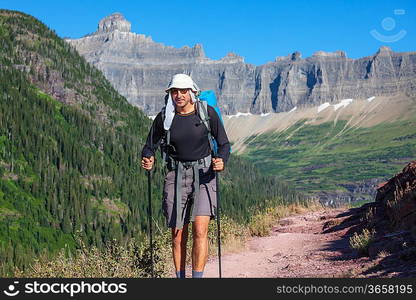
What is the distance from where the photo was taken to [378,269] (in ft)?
35.2

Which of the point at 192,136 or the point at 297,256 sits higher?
the point at 192,136

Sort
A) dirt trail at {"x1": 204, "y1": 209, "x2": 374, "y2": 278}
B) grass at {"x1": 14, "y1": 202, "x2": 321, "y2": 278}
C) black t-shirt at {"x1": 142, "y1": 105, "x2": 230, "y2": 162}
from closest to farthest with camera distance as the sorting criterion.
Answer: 1. black t-shirt at {"x1": 142, "y1": 105, "x2": 230, "y2": 162}
2. dirt trail at {"x1": 204, "y1": 209, "x2": 374, "y2": 278}
3. grass at {"x1": 14, "y1": 202, "x2": 321, "y2": 278}

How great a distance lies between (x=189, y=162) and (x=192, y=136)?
0.48 meters

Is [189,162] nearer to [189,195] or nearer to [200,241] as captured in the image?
[189,195]

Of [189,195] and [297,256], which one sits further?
[297,256]

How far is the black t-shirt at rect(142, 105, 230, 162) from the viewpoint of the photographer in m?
10.1

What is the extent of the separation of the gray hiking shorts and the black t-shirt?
317 millimetres

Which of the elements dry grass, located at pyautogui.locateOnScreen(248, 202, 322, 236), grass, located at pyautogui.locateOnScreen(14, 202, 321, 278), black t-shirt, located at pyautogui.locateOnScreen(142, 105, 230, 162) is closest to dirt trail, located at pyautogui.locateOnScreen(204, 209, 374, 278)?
dry grass, located at pyautogui.locateOnScreen(248, 202, 322, 236)

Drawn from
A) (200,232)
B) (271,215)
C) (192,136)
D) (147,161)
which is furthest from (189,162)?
(271,215)

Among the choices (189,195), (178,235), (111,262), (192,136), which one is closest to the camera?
(192,136)

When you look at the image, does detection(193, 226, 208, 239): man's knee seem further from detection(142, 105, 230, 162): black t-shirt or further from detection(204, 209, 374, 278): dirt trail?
detection(204, 209, 374, 278): dirt trail

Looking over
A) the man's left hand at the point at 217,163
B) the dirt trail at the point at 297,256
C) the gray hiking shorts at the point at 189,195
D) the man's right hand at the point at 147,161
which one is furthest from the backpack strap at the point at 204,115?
the dirt trail at the point at 297,256

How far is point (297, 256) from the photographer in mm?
14719

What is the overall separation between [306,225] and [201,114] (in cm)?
1205
